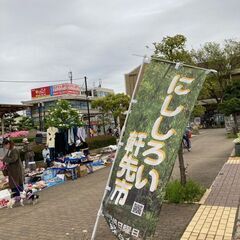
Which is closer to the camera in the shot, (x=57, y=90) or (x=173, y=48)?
(x=173, y=48)

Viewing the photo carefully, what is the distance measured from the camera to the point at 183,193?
7.68m

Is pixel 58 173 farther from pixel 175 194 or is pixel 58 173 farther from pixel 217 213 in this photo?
pixel 217 213

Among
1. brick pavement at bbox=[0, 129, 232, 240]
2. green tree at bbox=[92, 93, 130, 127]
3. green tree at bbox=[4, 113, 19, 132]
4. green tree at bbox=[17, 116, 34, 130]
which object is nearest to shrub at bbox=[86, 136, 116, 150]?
brick pavement at bbox=[0, 129, 232, 240]

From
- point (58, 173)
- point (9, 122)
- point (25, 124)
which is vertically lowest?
point (58, 173)

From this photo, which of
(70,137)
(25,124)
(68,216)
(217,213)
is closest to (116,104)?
(25,124)

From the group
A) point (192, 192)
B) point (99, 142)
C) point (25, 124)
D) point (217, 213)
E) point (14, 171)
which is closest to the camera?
point (217, 213)

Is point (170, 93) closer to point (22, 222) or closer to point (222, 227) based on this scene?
point (222, 227)

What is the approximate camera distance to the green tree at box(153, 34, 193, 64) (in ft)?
30.5

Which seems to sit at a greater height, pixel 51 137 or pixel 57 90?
pixel 57 90

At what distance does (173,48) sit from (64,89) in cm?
5298

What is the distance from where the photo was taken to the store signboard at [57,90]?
6109 centimetres

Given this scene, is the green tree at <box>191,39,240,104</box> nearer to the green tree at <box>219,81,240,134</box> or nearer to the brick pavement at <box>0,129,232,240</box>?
the green tree at <box>219,81,240,134</box>

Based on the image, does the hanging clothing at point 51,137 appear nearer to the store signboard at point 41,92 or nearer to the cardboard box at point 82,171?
the cardboard box at point 82,171

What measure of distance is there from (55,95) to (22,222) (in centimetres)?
5592
